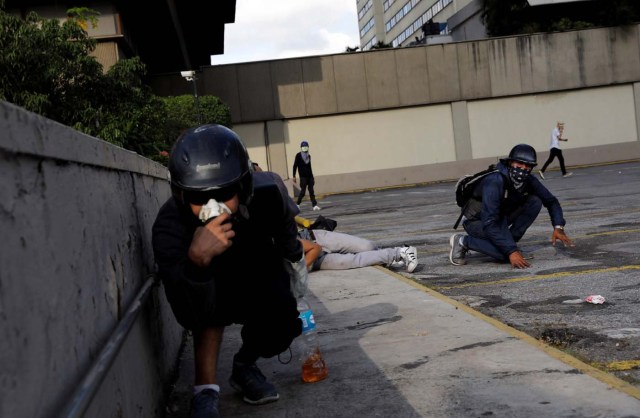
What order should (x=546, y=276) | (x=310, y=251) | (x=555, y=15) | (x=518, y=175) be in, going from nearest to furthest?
(x=546, y=276) → (x=310, y=251) → (x=518, y=175) → (x=555, y=15)

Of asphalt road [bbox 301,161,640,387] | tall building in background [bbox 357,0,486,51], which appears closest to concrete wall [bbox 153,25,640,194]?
tall building in background [bbox 357,0,486,51]

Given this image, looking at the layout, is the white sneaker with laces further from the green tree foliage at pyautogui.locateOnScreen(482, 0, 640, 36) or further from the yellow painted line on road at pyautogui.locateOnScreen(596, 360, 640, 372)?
the green tree foliage at pyautogui.locateOnScreen(482, 0, 640, 36)

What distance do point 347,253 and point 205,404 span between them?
5061mm

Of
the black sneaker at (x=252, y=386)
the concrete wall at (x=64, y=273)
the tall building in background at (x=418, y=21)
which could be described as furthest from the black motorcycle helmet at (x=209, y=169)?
the tall building in background at (x=418, y=21)

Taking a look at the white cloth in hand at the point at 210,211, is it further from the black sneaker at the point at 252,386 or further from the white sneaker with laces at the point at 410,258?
the white sneaker with laces at the point at 410,258

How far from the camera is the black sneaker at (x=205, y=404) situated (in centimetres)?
337

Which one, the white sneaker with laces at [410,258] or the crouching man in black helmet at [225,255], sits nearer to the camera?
the crouching man in black helmet at [225,255]

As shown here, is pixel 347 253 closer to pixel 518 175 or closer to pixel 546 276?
pixel 518 175

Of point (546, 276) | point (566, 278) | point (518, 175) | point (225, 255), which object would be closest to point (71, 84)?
point (518, 175)

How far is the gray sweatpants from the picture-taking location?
8.16m

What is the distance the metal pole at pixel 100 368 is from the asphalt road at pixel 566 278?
7.98ft

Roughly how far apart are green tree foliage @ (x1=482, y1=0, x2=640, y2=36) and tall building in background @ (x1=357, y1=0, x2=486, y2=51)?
165 inches

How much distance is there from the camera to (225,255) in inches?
136

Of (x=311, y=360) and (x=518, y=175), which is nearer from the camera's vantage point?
(x=311, y=360)
